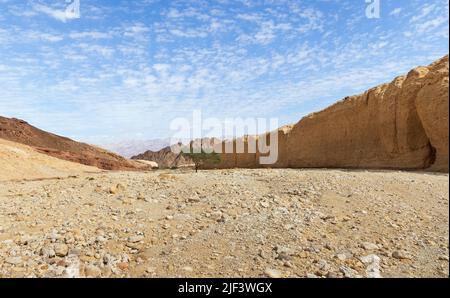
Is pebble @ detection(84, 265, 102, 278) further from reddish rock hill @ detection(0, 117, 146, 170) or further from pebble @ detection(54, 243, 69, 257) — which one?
reddish rock hill @ detection(0, 117, 146, 170)

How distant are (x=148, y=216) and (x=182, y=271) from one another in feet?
7.17

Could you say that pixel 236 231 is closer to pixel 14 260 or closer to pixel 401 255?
pixel 401 255

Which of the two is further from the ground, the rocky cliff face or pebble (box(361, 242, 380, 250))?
the rocky cliff face

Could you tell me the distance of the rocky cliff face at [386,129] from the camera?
38.1ft

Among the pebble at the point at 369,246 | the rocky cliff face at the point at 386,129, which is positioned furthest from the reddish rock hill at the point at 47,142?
the pebble at the point at 369,246

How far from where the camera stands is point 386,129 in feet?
48.8

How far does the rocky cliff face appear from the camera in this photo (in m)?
11.6

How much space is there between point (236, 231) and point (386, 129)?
12.5 meters

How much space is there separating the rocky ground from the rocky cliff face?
5514 mm

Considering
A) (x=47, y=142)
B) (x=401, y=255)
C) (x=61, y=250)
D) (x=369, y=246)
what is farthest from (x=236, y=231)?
(x=47, y=142)

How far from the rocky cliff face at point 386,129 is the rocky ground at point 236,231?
18.1 ft

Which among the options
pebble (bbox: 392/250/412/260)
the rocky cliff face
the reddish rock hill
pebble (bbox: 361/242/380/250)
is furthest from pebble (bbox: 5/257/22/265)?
the reddish rock hill

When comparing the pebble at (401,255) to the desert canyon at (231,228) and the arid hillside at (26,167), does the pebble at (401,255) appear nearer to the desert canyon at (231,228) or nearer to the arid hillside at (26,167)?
the desert canyon at (231,228)
